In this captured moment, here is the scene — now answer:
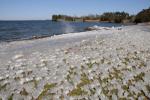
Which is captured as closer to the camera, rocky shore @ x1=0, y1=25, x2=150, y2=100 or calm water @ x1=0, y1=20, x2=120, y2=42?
rocky shore @ x1=0, y1=25, x2=150, y2=100

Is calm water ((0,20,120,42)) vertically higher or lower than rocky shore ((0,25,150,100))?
lower

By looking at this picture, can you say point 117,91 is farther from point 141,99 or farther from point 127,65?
point 127,65

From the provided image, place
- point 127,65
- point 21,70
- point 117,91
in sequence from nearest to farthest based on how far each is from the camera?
point 117,91
point 21,70
point 127,65

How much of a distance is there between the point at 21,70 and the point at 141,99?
5.79 m

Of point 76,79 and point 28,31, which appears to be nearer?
point 76,79

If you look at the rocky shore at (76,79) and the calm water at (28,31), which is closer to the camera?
the rocky shore at (76,79)

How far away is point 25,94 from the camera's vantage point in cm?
760

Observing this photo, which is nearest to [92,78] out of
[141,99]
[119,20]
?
[141,99]

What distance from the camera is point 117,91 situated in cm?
819

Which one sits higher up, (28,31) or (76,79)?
(76,79)

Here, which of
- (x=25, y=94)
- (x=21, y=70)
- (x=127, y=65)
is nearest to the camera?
(x=25, y=94)

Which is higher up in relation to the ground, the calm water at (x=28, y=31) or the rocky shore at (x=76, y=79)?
the rocky shore at (x=76, y=79)

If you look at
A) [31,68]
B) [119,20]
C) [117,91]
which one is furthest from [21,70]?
[119,20]

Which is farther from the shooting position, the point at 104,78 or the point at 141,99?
the point at 104,78
